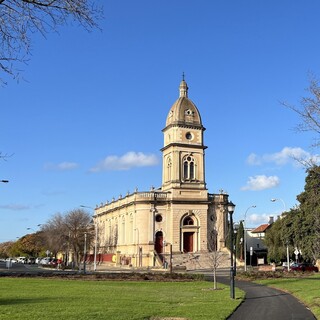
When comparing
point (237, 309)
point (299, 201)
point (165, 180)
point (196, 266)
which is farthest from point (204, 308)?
point (165, 180)

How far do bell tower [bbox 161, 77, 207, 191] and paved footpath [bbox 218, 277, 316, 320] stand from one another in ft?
170

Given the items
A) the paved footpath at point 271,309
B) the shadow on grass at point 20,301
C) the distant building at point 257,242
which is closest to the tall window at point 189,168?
the distant building at point 257,242

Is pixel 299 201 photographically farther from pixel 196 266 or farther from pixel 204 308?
pixel 204 308

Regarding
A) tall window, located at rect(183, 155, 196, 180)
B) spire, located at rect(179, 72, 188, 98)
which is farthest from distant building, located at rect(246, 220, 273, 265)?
spire, located at rect(179, 72, 188, 98)

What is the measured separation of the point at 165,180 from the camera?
80188 mm

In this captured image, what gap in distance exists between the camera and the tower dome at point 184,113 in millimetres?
78756

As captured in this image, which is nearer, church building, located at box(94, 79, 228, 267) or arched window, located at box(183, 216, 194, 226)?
church building, located at box(94, 79, 228, 267)

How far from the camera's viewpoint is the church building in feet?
244

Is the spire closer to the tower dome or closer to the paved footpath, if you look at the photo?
the tower dome

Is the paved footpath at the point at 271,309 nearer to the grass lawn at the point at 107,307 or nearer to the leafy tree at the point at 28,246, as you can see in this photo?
the grass lawn at the point at 107,307

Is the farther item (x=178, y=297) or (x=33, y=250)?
(x=33, y=250)

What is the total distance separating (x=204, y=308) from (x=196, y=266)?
50554 mm

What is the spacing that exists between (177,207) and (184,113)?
16269mm

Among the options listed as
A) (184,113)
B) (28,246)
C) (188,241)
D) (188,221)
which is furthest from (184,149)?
(28,246)
